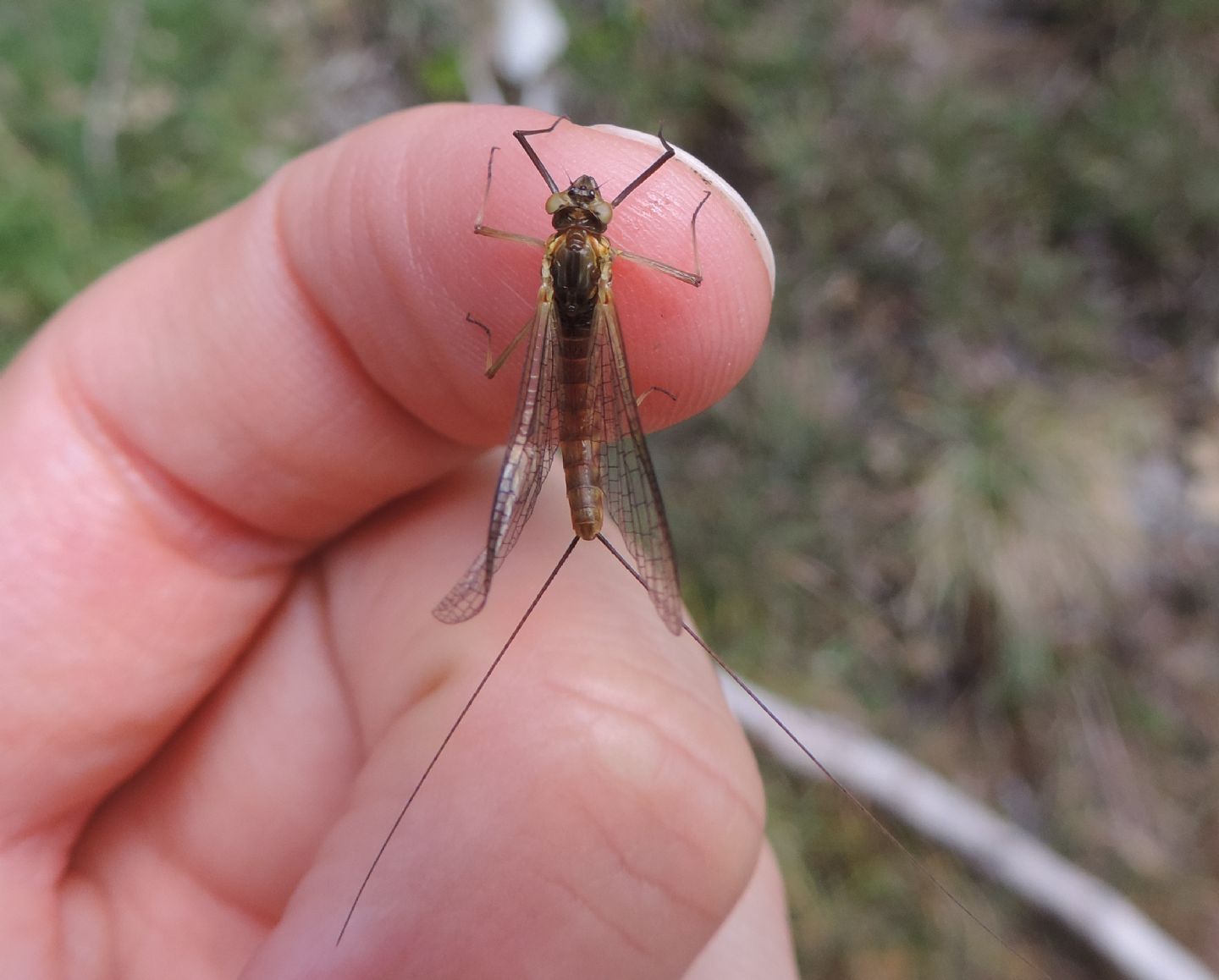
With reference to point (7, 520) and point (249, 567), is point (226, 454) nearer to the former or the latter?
point (249, 567)

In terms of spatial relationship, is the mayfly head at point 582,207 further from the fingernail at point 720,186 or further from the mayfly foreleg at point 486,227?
the fingernail at point 720,186

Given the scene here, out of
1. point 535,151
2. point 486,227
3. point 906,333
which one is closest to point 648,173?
point 535,151

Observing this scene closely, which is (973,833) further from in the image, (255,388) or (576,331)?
(255,388)

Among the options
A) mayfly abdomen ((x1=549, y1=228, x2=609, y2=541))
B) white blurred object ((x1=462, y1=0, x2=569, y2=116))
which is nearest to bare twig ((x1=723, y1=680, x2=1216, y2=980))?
mayfly abdomen ((x1=549, y1=228, x2=609, y2=541))

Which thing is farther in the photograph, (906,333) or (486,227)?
(906,333)

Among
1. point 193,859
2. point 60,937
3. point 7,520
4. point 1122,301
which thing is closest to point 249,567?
point 7,520

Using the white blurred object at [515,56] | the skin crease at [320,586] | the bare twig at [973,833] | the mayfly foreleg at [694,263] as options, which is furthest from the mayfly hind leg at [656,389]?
the white blurred object at [515,56]
